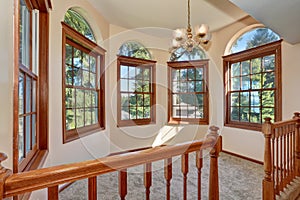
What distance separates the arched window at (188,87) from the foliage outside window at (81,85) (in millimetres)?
2003

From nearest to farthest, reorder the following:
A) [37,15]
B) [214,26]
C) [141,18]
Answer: [37,15] < [141,18] < [214,26]

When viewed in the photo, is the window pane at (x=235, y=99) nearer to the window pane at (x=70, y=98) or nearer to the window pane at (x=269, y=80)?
the window pane at (x=269, y=80)

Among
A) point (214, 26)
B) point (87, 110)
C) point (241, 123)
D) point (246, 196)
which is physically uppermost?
point (214, 26)

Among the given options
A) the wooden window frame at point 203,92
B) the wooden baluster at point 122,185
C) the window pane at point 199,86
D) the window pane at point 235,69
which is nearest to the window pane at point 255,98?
the window pane at point 235,69

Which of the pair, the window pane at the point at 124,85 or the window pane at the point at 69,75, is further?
the window pane at the point at 124,85

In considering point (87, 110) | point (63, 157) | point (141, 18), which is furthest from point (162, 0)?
point (63, 157)

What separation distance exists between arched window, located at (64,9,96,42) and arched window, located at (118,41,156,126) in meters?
0.92

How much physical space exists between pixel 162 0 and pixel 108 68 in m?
1.69

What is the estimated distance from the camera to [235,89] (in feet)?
14.4

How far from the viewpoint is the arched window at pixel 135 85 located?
4469mm

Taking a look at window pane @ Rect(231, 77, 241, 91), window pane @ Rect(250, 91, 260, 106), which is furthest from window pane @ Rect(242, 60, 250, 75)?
window pane @ Rect(250, 91, 260, 106)

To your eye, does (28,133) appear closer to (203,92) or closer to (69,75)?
(69,75)

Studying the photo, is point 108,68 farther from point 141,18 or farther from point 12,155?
point 12,155

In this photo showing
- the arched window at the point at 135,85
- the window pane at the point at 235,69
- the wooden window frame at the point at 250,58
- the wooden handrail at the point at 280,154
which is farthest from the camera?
the arched window at the point at 135,85
